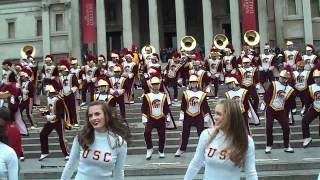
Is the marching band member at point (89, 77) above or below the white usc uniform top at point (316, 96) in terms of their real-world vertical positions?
above

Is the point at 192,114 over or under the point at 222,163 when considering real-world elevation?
over

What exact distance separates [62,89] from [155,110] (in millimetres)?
5676

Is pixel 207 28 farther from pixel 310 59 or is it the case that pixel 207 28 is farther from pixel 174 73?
pixel 310 59

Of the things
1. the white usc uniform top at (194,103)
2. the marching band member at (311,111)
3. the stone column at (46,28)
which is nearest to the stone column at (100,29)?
the stone column at (46,28)

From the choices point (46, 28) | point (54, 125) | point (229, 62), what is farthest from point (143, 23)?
point (54, 125)

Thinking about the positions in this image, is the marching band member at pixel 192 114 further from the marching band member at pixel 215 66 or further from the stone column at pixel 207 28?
the stone column at pixel 207 28

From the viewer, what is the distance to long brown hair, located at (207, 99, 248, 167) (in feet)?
13.8

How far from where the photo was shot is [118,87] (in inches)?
699

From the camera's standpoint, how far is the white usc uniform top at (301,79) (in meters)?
16.6

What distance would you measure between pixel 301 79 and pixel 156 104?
565cm

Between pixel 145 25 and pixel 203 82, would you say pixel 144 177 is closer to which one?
pixel 203 82

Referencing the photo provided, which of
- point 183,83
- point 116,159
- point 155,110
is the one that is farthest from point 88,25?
point 116,159

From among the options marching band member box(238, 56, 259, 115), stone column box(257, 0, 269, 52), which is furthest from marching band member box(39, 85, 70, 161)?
stone column box(257, 0, 269, 52)

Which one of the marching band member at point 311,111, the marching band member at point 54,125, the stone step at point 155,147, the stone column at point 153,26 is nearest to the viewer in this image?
the marching band member at point 311,111
